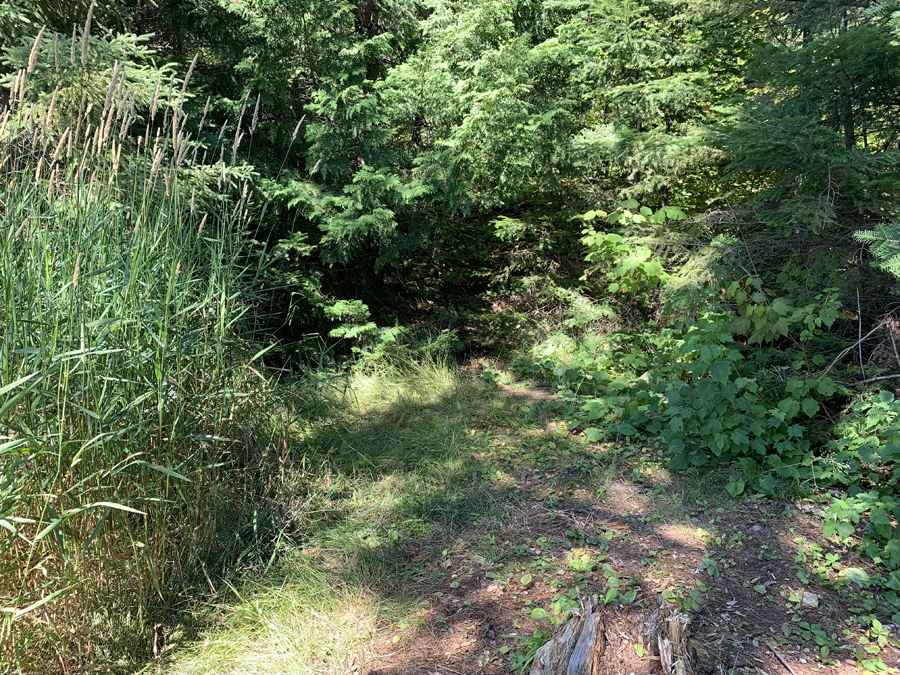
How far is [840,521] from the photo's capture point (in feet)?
8.92

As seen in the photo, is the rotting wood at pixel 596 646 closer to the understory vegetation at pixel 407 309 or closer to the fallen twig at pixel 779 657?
the understory vegetation at pixel 407 309

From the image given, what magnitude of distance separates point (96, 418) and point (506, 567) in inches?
70.4


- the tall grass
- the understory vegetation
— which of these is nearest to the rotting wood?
the understory vegetation

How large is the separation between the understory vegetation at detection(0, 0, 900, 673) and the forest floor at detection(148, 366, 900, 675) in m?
0.02

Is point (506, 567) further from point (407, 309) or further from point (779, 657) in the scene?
point (407, 309)

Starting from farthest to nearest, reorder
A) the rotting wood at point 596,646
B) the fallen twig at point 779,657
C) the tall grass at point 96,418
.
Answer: the fallen twig at point 779,657 → the rotting wood at point 596,646 → the tall grass at point 96,418

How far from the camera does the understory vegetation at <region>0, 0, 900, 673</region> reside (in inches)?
75.4

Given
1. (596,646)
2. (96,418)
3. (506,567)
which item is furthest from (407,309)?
(596,646)

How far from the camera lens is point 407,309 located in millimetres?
6375

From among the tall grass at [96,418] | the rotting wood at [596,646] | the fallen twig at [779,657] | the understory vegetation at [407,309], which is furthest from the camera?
the fallen twig at [779,657]

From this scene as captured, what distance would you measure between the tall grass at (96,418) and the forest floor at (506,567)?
1.10 ft

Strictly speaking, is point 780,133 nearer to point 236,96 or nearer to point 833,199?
point 833,199

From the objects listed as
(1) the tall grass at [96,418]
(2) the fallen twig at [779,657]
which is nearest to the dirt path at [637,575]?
(2) the fallen twig at [779,657]

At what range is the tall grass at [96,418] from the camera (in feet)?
5.52
